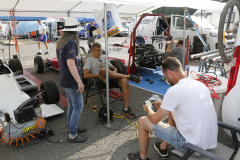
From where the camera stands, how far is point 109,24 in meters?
3.22

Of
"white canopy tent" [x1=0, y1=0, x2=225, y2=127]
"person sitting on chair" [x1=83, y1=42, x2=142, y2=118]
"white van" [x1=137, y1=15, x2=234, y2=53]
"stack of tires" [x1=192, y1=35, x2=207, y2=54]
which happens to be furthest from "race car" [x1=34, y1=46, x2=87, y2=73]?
"stack of tires" [x1=192, y1=35, x2=207, y2=54]

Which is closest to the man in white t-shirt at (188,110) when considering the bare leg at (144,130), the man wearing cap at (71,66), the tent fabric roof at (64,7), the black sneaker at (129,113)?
the bare leg at (144,130)

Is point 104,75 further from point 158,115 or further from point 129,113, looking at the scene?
point 158,115

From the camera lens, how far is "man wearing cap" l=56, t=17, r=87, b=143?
254 cm

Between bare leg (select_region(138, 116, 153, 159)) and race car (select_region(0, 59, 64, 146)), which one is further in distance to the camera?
race car (select_region(0, 59, 64, 146))

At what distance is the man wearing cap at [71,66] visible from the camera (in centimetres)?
254

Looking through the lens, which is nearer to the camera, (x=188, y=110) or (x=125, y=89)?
(x=188, y=110)

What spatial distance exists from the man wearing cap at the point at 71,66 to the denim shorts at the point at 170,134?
3.71 feet

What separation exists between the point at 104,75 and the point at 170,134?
7.37ft

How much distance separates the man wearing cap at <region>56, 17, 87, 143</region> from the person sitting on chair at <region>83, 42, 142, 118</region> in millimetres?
1171

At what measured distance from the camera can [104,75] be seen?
4023 mm

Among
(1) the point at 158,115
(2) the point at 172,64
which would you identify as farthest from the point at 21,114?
(2) the point at 172,64

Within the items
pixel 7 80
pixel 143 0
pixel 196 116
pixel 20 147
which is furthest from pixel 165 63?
pixel 7 80

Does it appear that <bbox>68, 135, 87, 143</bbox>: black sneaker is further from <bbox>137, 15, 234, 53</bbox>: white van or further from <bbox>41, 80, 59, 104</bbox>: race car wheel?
<bbox>137, 15, 234, 53</bbox>: white van
